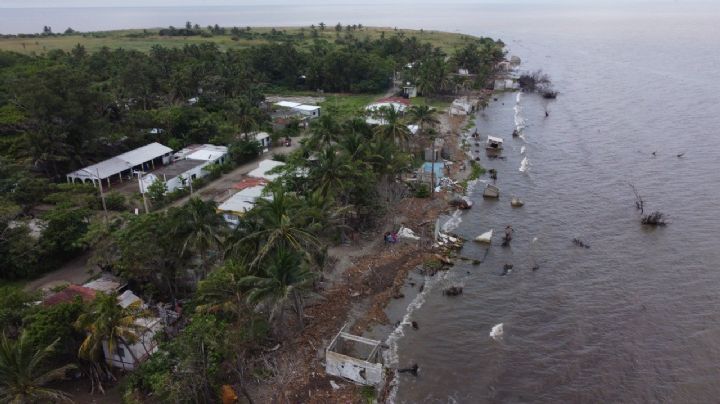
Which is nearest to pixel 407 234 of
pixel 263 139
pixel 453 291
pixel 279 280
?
pixel 453 291

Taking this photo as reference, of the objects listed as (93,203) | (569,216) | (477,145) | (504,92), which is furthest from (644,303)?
(504,92)

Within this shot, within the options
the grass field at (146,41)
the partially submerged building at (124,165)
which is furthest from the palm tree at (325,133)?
the grass field at (146,41)

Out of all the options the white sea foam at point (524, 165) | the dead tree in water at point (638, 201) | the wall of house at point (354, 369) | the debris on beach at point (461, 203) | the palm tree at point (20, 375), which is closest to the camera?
the palm tree at point (20, 375)

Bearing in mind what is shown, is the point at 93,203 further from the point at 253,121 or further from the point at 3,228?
the point at 253,121

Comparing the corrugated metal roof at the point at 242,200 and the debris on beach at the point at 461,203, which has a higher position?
the corrugated metal roof at the point at 242,200

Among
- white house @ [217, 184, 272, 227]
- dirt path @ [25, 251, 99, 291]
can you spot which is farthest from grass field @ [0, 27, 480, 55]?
dirt path @ [25, 251, 99, 291]

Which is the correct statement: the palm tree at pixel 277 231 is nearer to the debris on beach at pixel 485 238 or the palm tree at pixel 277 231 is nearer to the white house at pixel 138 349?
the white house at pixel 138 349

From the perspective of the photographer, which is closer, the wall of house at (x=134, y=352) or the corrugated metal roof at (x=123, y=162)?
the wall of house at (x=134, y=352)
